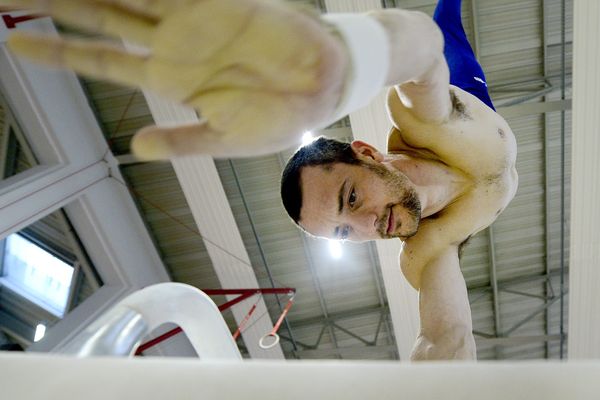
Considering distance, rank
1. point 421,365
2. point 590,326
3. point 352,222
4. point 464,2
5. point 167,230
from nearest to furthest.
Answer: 1. point 421,365
2. point 352,222
3. point 464,2
4. point 590,326
5. point 167,230

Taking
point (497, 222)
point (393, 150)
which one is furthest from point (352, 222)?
point (497, 222)

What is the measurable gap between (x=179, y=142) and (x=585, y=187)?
6436mm

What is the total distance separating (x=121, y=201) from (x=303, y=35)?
6.97 metres

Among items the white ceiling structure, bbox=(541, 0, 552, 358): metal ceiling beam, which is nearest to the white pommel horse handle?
the white ceiling structure

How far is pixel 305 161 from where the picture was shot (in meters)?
2.61

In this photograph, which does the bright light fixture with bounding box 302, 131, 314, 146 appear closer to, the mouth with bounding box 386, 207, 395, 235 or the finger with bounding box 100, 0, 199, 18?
the finger with bounding box 100, 0, 199, 18

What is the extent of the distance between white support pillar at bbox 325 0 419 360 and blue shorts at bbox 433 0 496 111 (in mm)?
1983

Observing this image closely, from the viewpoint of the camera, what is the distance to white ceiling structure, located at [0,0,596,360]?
6344 mm

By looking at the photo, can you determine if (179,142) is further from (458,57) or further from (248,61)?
(458,57)

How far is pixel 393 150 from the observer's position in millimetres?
2943

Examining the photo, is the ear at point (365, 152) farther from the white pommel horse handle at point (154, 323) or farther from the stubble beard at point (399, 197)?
the white pommel horse handle at point (154, 323)

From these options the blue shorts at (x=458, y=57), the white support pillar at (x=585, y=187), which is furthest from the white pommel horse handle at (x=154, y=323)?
the white support pillar at (x=585, y=187)

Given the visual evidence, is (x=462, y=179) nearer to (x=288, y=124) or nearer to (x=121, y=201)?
(x=288, y=124)

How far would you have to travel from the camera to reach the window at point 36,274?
7043 mm
